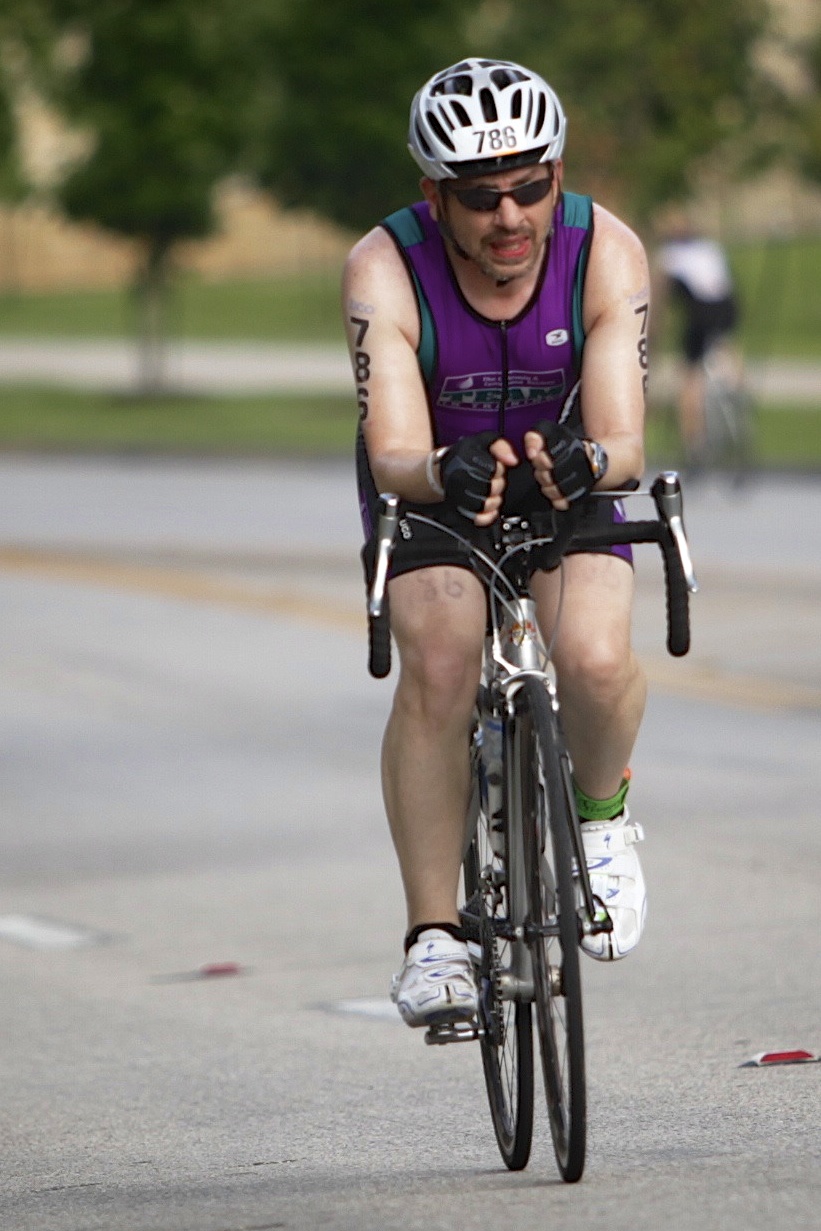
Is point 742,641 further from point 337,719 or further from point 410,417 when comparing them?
point 410,417

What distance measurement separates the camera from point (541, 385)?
533 cm

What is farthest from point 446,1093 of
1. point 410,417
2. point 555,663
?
point 410,417

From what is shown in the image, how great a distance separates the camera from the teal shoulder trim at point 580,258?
531 cm

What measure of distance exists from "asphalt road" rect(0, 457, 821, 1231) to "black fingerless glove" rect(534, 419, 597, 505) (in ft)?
4.07

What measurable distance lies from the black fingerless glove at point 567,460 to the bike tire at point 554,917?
14.6 inches

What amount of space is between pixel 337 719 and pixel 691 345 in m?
11.3

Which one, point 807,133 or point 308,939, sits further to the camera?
point 807,133

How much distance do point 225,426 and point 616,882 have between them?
85.6ft

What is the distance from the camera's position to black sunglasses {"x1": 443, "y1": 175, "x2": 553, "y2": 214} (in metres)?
5.16

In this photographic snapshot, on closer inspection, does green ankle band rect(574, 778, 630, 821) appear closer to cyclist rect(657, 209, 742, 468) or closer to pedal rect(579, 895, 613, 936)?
pedal rect(579, 895, 613, 936)

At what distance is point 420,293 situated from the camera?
5289 millimetres

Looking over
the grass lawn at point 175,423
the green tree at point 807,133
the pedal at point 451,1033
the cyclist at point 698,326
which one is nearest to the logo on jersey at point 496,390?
the pedal at point 451,1033

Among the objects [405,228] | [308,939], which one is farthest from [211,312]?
[405,228]

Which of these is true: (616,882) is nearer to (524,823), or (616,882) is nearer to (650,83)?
(524,823)
